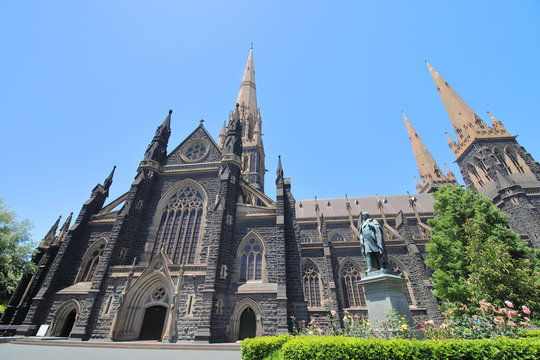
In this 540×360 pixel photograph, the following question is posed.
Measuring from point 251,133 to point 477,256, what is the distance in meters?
A: 29.2

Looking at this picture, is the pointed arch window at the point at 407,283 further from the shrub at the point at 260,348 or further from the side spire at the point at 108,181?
the side spire at the point at 108,181

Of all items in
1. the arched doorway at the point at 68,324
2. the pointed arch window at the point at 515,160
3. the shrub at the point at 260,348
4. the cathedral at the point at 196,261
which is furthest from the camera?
the pointed arch window at the point at 515,160

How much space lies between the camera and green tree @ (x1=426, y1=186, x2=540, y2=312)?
11859 mm

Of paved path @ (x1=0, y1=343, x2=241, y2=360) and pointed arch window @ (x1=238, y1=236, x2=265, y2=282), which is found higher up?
pointed arch window @ (x1=238, y1=236, x2=265, y2=282)

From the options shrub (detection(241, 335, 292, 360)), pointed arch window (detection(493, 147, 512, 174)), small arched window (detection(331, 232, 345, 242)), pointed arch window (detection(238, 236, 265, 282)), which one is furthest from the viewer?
pointed arch window (detection(493, 147, 512, 174))

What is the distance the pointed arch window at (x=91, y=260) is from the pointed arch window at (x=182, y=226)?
13.6 feet

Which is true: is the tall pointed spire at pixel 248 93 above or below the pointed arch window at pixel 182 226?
above

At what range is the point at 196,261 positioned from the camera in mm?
16172

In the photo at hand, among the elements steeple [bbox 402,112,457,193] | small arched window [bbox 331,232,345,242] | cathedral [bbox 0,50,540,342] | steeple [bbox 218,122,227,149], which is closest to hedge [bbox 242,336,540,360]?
cathedral [bbox 0,50,540,342]

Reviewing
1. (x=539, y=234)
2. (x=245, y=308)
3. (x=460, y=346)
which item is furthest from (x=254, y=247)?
(x=539, y=234)

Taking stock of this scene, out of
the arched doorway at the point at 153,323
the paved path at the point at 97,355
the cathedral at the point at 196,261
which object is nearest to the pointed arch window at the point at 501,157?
the cathedral at the point at 196,261

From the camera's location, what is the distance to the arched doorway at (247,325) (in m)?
13.9

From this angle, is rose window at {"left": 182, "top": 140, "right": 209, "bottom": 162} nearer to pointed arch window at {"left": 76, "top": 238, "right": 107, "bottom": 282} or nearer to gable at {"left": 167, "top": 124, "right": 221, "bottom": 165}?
gable at {"left": 167, "top": 124, "right": 221, "bottom": 165}

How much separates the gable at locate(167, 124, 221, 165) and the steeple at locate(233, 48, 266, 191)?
10.2 meters
